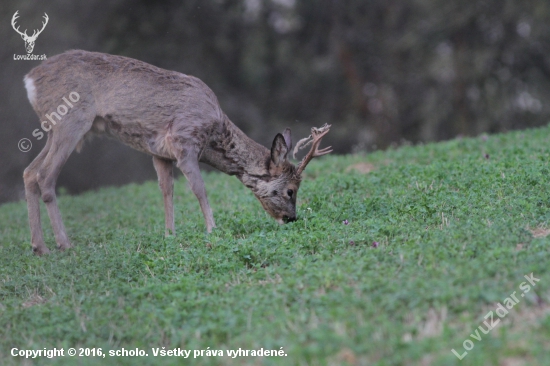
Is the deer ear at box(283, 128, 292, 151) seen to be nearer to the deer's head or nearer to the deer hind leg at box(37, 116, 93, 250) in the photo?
the deer's head

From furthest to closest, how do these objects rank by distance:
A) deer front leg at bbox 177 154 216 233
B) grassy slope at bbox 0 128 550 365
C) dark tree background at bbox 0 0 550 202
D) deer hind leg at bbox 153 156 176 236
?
dark tree background at bbox 0 0 550 202 < deer hind leg at bbox 153 156 176 236 < deer front leg at bbox 177 154 216 233 < grassy slope at bbox 0 128 550 365

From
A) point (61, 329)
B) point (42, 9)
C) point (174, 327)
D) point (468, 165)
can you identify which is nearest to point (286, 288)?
point (174, 327)

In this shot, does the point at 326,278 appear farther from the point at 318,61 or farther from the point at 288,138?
the point at 318,61

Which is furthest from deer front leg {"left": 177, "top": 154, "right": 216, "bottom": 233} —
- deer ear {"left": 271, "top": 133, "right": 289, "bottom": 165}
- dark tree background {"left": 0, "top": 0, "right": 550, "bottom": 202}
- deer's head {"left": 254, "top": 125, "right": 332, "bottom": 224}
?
dark tree background {"left": 0, "top": 0, "right": 550, "bottom": 202}

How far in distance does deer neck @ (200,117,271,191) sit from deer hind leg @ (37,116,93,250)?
167cm

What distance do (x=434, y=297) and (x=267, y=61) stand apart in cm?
1919

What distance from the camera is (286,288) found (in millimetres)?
5508

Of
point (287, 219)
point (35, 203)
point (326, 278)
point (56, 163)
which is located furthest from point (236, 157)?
point (326, 278)

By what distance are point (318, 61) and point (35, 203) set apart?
16.5 metres

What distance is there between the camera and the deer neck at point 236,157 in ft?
29.6

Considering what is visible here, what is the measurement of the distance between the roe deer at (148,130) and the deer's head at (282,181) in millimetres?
13

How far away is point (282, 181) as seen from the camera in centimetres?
895

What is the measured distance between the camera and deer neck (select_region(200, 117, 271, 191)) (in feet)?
29.6

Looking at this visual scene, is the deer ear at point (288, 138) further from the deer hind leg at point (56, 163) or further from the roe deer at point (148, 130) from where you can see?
the deer hind leg at point (56, 163)
